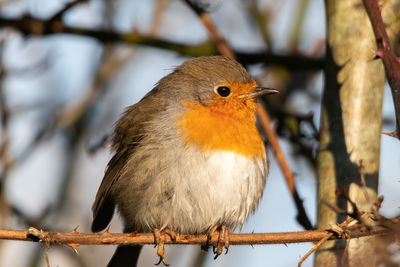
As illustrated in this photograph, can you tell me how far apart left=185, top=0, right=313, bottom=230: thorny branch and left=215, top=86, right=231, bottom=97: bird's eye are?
0.23m

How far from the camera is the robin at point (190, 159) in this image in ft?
11.3

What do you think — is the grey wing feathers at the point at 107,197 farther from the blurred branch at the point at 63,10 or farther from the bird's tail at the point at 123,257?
the blurred branch at the point at 63,10

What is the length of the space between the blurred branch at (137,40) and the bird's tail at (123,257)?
1.52 metres

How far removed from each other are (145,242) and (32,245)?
5.83 ft

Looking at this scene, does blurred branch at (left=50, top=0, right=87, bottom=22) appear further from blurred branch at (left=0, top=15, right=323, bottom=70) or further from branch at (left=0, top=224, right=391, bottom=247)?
branch at (left=0, top=224, right=391, bottom=247)

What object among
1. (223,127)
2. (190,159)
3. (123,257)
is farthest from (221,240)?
(123,257)

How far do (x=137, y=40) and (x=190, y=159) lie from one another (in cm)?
A: 128

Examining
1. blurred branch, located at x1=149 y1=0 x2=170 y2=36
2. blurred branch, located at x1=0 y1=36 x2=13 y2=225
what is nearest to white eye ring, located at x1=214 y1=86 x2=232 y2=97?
blurred branch, located at x1=149 y1=0 x2=170 y2=36

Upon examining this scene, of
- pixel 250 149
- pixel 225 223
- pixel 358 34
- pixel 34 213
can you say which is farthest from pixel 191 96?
pixel 34 213

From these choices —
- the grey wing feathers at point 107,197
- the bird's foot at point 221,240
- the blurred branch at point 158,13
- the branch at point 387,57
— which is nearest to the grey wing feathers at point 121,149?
the grey wing feathers at point 107,197

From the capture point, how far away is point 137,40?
4.27 meters

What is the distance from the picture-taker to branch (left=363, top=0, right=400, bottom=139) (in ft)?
7.02

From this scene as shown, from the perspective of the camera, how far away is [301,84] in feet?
15.9

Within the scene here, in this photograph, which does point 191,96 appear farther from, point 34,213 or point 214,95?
point 34,213
